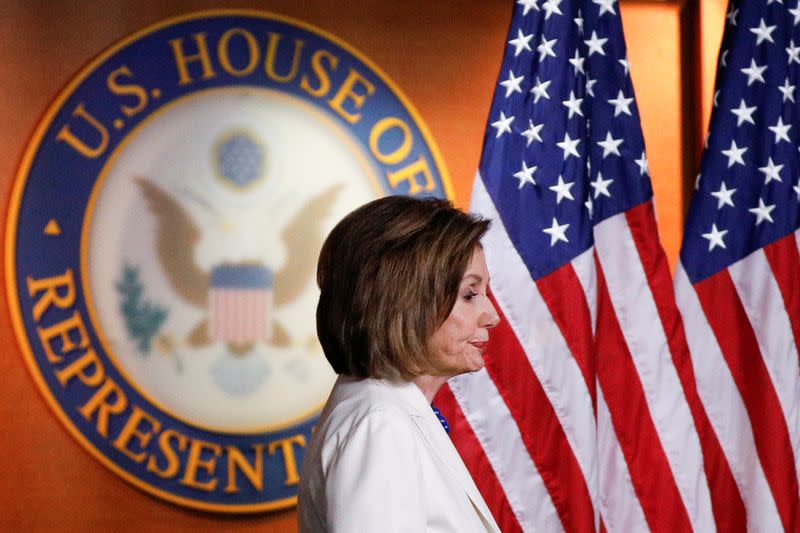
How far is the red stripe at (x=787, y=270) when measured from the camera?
8.13ft

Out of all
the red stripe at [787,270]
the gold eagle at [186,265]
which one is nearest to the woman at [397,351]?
the red stripe at [787,270]

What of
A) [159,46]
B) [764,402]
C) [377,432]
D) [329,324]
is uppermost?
[159,46]

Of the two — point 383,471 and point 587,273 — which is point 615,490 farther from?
point 383,471

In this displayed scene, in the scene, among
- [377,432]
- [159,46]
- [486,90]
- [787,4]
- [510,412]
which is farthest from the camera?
[486,90]

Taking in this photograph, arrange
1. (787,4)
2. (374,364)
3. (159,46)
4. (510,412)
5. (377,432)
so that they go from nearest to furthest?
(377,432) → (374,364) → (510,412) → (787,4) → (159,46)

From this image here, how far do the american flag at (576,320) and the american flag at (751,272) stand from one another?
70 mm

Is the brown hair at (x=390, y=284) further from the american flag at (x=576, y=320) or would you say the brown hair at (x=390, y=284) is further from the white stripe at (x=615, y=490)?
the white stripe at (x=615, y=490)

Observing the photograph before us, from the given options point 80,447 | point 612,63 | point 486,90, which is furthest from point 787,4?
point 80,447

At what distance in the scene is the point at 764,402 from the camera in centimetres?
244

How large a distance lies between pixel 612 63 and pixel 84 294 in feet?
5.01

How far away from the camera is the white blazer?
3.85 ft

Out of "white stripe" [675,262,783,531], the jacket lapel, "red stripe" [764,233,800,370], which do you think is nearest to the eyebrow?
the jacket lapel

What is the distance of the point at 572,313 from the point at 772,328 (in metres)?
0.52

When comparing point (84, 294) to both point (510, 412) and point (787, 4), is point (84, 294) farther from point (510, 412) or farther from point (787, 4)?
point (787, 4)
